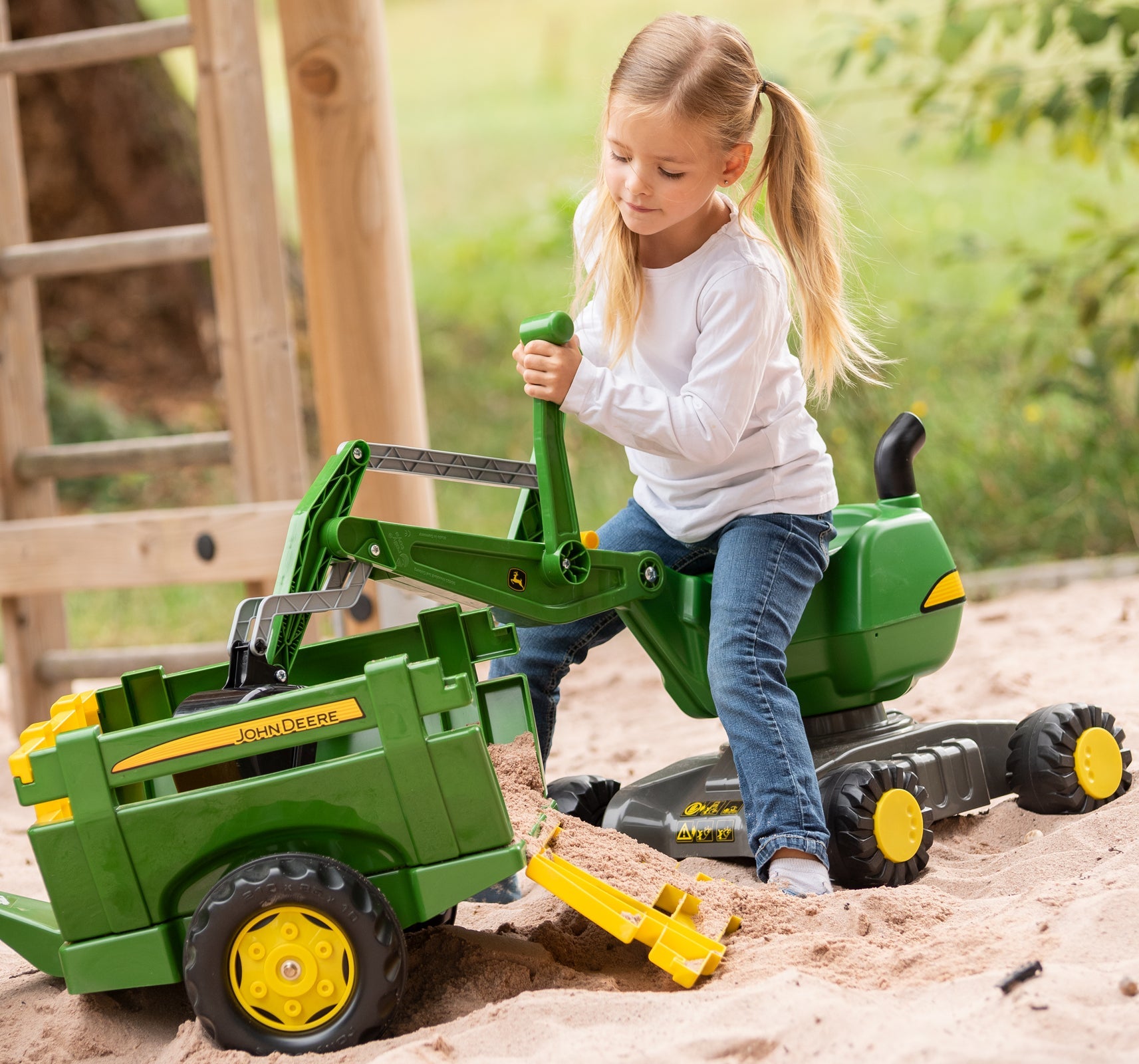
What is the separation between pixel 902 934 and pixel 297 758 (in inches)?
32.0

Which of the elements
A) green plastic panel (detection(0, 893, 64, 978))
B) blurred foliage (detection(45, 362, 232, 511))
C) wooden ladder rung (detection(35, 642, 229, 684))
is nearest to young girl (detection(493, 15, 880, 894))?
green plastic panel (detection(0, 893, 64, 978))

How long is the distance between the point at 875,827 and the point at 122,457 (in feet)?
8.55

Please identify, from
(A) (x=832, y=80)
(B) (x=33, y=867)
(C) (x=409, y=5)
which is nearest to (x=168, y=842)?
(B) (x=33, y=867)

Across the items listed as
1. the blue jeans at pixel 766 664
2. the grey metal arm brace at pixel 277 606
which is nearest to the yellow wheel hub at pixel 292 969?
the grey metal arm brace at pixel 277 606

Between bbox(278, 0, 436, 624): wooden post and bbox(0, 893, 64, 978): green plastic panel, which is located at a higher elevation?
bbox(278, 0, 436, 624): wooden post

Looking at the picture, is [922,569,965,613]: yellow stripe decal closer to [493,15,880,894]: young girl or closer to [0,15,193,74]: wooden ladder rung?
[493,15,880,894]: young girl

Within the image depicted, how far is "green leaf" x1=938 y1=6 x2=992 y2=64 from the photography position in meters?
4.03

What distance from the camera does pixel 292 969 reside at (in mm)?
1486

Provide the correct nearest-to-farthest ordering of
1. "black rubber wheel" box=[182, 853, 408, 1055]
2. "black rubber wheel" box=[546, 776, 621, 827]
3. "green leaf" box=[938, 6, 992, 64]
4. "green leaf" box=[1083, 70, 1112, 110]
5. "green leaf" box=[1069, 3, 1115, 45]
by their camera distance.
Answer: "black rubber wheel" box=[182, 853, 408, 1055] → "black rubber wheel" box=[546, 776, 621, 827] → "green leaf" box=[1069, 3, 1115, 45] → "green leaf" box=[938, 6, 992, 64] → "green leaf" box=[1083, 70, 1112, 110]

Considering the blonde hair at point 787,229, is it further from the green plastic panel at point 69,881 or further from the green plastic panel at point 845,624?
the green plastic panel at point 69,881

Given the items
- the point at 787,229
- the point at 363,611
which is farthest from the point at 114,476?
the point at 787,229

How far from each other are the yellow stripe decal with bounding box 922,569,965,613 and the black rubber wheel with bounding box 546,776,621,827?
64cm

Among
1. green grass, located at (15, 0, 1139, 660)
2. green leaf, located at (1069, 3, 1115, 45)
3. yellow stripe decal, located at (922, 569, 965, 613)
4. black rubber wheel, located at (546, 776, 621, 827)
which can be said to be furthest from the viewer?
green grass, located at (15, 0, 1139, 660)

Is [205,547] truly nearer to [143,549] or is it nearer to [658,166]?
[143,549]
